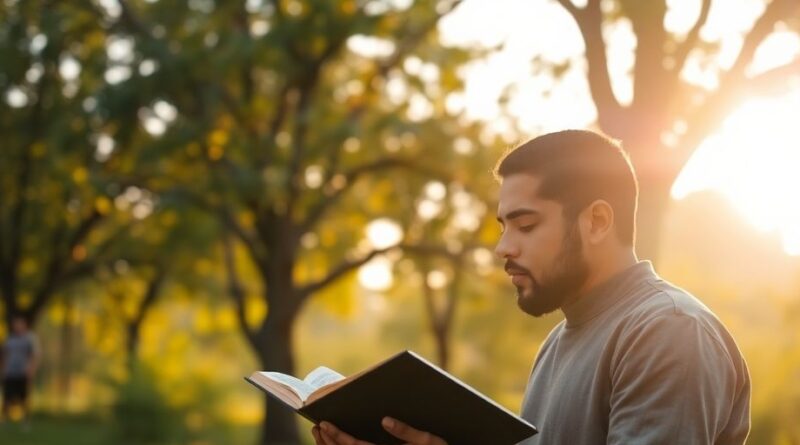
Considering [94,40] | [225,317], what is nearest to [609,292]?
[94,40]

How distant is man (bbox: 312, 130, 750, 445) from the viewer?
2.95 m

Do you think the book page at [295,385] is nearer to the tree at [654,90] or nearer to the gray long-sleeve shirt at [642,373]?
the gray long-sleeve shirt at [642,373]

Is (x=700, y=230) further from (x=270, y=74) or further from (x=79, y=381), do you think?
(x=270, y=74)

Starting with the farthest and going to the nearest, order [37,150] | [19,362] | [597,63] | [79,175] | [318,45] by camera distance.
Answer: [37,150] → [79,175] → [19,362] → [318,45] → [597,63]

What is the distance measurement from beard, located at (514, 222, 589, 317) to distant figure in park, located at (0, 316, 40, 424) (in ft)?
61.4

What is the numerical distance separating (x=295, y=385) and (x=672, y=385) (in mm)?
1134

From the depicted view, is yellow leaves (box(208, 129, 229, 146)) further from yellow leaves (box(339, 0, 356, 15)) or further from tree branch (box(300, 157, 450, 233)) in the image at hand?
yellow leaves (box(339, 0, 356, 15))

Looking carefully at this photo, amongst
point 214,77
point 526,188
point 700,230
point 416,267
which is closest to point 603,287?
point 526,188

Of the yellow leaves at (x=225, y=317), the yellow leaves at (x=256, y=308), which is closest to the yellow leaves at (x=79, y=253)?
the yellow leaves at (x=225, y=317)

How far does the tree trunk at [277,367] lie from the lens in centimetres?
2080

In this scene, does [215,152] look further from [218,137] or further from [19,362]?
[19,362]

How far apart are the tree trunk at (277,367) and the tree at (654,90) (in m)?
12.2

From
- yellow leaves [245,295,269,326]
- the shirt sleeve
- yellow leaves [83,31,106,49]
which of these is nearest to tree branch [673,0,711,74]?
the shirt sleeve

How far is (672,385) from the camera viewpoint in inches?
108
